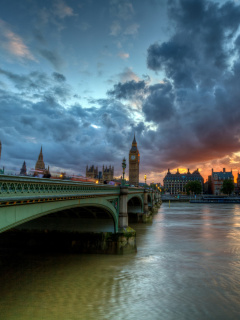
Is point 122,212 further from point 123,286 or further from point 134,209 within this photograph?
point 134,209

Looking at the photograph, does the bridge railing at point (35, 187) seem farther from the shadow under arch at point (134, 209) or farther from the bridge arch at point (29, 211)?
the shadow under arch at point (134, 209)

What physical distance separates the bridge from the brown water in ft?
11.3

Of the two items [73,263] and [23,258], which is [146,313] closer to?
[73,263]

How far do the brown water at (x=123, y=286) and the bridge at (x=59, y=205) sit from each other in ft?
11.3

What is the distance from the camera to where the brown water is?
1343 centimetres

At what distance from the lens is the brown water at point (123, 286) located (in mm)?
13430

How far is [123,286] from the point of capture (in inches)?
667

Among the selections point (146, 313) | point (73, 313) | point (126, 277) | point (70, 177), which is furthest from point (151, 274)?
point (70, 177)

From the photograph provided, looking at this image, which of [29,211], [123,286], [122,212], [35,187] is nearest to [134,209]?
[122,212]

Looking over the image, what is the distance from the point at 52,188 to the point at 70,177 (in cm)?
735

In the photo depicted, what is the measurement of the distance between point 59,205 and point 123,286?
669cm

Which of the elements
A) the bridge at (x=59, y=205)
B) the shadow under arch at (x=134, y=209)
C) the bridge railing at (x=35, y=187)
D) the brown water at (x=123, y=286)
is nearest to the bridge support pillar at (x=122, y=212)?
the bridge at (x=59, y=205)

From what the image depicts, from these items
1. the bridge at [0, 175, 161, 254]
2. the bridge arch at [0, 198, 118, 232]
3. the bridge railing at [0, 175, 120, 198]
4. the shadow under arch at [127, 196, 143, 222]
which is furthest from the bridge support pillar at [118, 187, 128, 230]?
the shadow under arch at [127, 196, 143, 222]

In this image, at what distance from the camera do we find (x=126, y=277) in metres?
18.6
